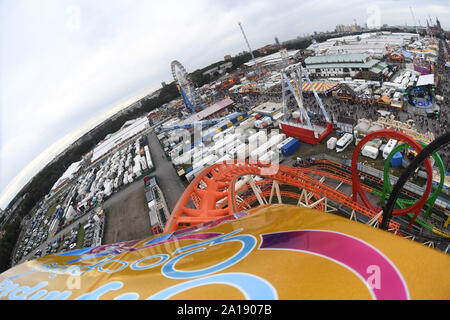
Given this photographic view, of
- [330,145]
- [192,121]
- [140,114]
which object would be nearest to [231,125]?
[192,121]

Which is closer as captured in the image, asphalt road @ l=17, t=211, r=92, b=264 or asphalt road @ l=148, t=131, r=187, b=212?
asphalt road @ l=148, t=131, r=187, b=212

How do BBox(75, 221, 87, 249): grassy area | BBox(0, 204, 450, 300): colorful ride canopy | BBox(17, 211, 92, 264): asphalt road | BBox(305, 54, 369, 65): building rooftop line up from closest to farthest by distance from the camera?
BBox(0, 204, 450, 300): colorful ride canopy, BBox(75, 221, 87, 249): grassy area, BBox(17, 211, 92, 264): asphalt road, BBox(305, 54, 369, 65): building rooftop


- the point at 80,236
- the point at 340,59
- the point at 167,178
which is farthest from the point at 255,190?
the point at 340,59

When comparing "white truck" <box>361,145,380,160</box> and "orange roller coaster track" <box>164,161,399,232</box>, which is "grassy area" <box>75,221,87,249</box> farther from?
"white truck" <box>361,145,380,160</box>

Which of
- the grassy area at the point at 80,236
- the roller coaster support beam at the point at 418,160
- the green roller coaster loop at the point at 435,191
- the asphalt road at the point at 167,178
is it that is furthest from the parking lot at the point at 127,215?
the green roller coaster loop at the point at 435,191

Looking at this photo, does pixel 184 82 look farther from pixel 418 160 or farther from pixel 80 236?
pixel 418 160

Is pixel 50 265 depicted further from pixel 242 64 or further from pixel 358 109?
pixel 242 64

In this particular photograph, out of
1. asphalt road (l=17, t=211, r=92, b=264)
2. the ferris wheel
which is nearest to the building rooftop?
the ferris wheel
